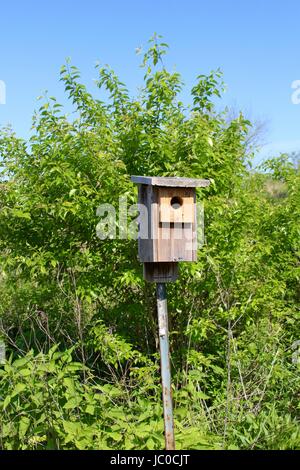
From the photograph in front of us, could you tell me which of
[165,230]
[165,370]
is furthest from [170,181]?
[165,370]

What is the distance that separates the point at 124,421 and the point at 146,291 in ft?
5.55

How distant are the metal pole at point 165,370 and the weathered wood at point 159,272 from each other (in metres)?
0.05

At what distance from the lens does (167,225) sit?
3.72 m

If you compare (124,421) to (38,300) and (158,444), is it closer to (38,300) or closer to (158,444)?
(158,444)

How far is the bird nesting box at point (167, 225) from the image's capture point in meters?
3.67

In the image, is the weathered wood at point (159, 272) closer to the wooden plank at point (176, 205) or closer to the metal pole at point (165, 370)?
the metal pole at point (165, 370)

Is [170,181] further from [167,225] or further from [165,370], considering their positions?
[165,370]

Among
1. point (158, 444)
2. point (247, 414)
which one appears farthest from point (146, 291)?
point (158, 444)

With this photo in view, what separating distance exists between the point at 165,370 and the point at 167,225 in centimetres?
92

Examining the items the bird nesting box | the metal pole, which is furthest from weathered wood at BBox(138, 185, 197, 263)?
the metal pole

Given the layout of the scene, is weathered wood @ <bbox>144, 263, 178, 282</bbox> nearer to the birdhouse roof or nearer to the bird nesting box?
the bird nesting box

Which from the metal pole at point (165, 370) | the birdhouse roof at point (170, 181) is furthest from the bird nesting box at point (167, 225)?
the metal pole at point (165, 370)

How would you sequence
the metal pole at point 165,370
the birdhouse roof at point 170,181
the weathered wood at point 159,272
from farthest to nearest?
the weathered wood at point 159,272 → the birdhouse roof at point 170,181 → the metal pole at point 165,370

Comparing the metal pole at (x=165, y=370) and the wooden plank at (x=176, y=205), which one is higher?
the wooden plank at (x=176, y=205)
